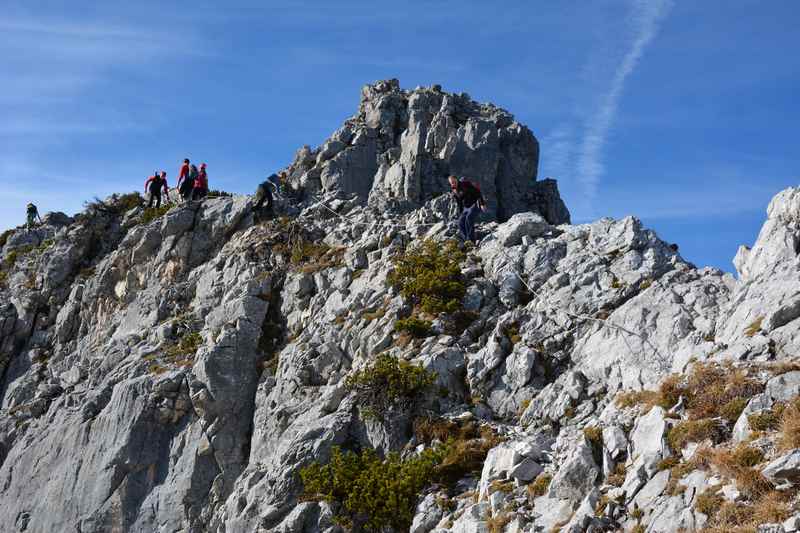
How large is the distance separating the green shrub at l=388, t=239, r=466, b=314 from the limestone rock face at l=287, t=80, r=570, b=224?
26.7ft

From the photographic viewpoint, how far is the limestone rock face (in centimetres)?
3978

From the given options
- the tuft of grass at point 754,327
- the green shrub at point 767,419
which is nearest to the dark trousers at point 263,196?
the tuft of grass at point 754,327

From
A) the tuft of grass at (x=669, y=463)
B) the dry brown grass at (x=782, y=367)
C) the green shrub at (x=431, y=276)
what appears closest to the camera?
the tuft of grass at (x=669, y=463)

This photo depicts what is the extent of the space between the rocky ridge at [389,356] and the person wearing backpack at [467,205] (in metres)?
0.63

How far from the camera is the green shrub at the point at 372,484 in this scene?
64.7ft

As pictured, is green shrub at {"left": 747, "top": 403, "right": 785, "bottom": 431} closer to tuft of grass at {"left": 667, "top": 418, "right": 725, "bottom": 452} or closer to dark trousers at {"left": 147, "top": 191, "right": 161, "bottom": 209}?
tuft of grass at {"left": 667, "top": 418, "right": 725, "bottom": 452}

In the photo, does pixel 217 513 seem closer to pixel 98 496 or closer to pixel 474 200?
pixel 98 496

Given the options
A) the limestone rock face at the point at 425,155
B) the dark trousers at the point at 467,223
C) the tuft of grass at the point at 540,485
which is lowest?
the tuft of grass at the point at 540,485

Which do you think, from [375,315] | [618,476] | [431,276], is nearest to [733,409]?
[618,476]

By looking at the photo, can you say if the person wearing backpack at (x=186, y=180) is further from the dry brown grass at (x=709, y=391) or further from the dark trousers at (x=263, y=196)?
the dry brown grass at (x=709, y=391)

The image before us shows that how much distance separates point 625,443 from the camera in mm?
16734

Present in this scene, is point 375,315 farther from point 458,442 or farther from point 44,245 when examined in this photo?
point 44,245

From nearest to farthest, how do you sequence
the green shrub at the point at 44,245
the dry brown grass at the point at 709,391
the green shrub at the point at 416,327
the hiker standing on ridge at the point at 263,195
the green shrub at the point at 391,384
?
the dry brown grass at the point at 709,391
the green shrub at the point at 391,384
the green shrub at the point at 416,327
the hiker standing on ridge at the point at 263,195
the green shrub at the point at 44,245

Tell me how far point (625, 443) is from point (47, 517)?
21942 millimetres
